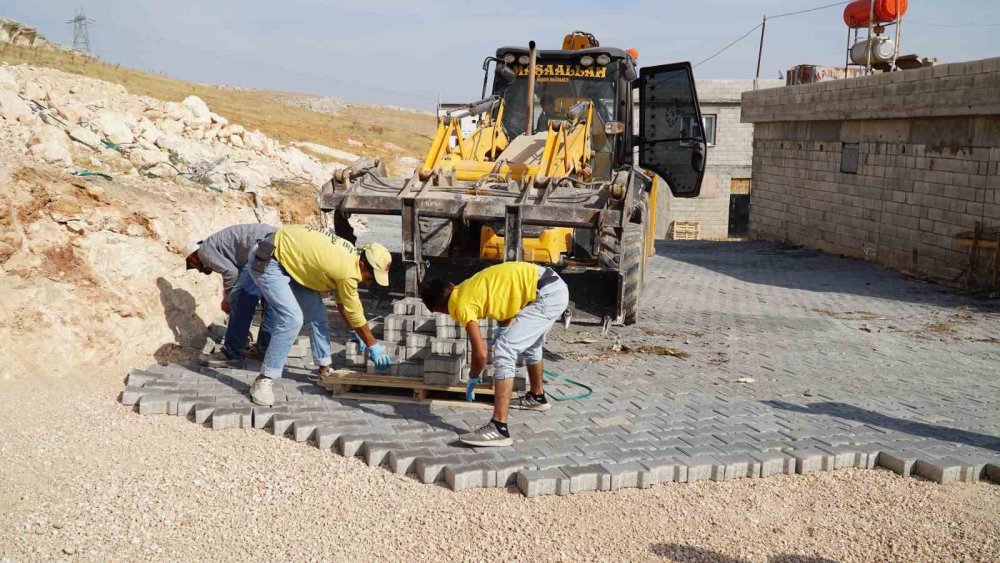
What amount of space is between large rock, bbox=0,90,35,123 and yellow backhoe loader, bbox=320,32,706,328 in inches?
189

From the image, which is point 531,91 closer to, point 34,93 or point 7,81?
point 34,93

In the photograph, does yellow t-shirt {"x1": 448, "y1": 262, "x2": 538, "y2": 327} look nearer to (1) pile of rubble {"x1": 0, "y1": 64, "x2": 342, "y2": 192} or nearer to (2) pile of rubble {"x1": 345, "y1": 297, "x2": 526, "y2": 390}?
(2) pile of rubble {"x1": 345, "y1": 297, "x2": 526, "y2": 390}

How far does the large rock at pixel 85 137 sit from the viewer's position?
11094mm

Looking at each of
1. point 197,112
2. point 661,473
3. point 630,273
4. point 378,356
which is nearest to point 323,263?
point 378,356

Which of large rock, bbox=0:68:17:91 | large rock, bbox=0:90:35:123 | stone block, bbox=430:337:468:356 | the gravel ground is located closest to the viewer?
the gravel ground

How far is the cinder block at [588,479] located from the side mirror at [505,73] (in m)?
6.04

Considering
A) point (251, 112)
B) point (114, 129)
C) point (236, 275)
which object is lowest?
point (236, 275)

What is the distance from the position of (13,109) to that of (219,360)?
6.23 m

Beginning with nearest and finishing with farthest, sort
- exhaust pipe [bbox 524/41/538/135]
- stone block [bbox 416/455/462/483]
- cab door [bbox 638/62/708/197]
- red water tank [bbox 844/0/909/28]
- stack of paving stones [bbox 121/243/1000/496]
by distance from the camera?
stone block [bbox 416/455/462/483] → stack of paving stones [bbox 121/243/1000/496] → exhaust pipe [bbox 524/41/538/135] → cab door [bbox 638/62/708/197] → red water tank [bbox 844/0/909/28]

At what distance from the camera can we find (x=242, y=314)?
684 cm

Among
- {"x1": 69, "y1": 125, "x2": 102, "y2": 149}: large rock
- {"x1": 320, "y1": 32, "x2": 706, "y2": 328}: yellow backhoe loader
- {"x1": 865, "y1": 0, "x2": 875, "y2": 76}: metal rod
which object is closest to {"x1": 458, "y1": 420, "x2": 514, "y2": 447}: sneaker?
{"x1": 320, "y1": 32, "x2": 706, "y2": 328}: yellow backhoe loader

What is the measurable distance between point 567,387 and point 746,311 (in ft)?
15.3

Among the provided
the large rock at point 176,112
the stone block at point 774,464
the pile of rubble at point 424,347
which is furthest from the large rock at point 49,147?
the stone block at point 774,464

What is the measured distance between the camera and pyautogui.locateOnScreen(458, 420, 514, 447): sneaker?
16.4 feet
